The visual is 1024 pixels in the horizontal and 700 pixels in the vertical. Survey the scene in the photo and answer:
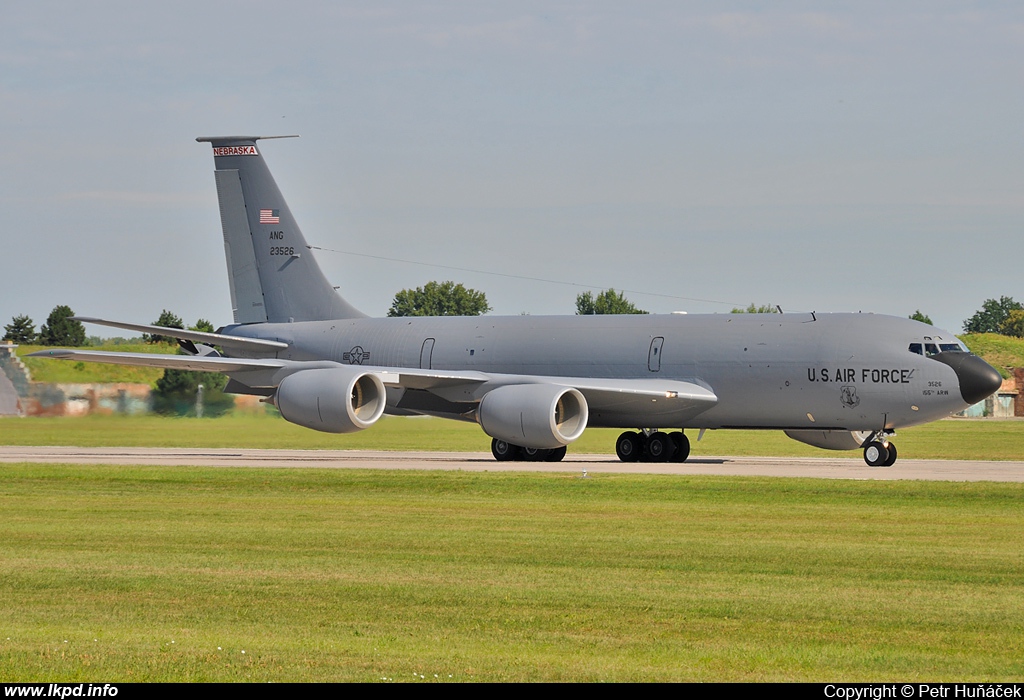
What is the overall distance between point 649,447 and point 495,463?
14.9 ft

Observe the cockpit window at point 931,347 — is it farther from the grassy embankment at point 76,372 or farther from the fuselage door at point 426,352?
the grassy embankment at point 76,372

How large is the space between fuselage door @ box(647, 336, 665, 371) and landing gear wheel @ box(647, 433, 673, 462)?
5.92 ft

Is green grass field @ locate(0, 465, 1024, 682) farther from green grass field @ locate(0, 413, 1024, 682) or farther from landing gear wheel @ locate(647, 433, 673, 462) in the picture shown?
landing gear wheel @ locate(647, 433, 673, 462)

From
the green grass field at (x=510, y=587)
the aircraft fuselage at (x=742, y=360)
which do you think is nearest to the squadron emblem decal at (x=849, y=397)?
the aircraft fuselage at (x=742, y=360)

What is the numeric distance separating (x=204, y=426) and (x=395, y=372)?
34.6 feet

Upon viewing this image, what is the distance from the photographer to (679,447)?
3631 centimetres

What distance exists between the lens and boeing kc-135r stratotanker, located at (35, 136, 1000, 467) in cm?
3266

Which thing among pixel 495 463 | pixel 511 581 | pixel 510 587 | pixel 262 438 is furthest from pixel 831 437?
pixel 510 587

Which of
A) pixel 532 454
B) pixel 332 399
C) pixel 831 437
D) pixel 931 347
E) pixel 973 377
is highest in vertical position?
pixel 931 347

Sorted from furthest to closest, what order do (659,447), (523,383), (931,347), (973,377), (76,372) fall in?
(76,372) < (659,447) < (523,383) < (931,347) < (973,377)

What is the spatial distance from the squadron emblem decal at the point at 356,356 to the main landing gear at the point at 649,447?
28.9 feet

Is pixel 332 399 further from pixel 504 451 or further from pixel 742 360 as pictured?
pixel 742 360

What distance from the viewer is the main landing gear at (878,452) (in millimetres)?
33062

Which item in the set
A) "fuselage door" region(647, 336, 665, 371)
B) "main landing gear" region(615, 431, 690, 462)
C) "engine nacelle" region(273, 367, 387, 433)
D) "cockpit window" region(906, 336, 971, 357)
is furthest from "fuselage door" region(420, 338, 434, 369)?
"cockpit window" region(906, 336, 971, 357)
